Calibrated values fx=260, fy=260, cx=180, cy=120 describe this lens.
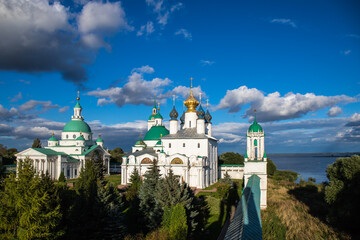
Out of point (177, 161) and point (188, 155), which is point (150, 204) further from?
point (188, 155)

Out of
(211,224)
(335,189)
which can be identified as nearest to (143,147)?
(211,224)

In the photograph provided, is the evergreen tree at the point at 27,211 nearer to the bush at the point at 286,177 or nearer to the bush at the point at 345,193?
the bush at the point at 345,193

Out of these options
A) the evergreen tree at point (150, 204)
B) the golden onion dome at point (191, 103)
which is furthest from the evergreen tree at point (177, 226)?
the golden onion dome at point (191, 103)

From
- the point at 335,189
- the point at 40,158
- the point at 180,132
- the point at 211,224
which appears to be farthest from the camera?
the point at 40,158

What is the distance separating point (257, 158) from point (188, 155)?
14.5 metres

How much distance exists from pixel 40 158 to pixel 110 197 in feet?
100

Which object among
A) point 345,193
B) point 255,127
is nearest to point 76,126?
point 255,127

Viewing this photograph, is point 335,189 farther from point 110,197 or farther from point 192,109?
point 192,109

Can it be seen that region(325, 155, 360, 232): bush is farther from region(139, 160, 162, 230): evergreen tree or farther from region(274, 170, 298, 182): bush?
region(274, 170, 298, 182): bush

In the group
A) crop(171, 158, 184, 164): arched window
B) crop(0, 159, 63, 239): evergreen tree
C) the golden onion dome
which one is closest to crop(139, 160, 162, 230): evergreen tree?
crop(0, 159, 63, 239): evergreen tree

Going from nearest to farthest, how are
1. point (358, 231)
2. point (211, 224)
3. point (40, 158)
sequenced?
point (358, 231)
point (211, 224)
point (40, 158)

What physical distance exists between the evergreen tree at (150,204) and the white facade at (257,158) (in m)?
7.12

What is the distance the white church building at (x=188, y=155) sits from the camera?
108ft

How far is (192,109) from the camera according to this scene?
39156mm
